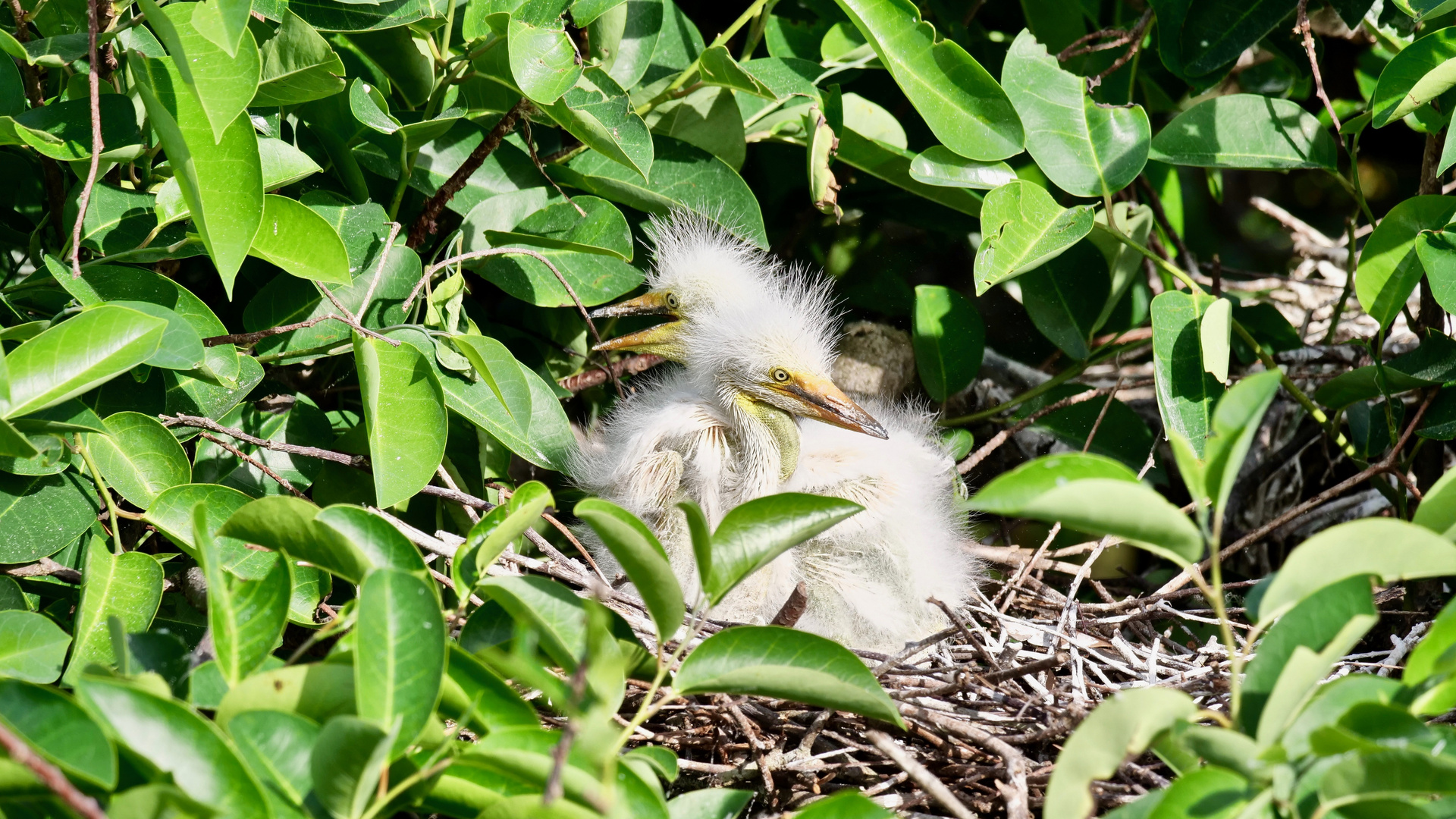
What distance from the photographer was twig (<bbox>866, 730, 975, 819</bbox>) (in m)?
0.97

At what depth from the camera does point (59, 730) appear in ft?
2.24

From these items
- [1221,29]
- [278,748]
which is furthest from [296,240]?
[1221,29]

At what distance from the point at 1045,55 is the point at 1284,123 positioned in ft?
1.24

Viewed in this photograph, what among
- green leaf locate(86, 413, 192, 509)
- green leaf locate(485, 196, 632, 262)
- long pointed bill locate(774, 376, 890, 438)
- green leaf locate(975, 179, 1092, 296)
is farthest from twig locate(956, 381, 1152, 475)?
green leaf locate(86, 413, 192, 509)

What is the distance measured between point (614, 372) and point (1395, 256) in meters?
1.19

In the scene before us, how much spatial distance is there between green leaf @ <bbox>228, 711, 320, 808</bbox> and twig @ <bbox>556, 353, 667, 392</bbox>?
3.39 ft

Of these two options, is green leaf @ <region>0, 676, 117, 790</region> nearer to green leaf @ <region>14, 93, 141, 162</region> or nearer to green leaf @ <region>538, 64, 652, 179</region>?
green leaf @ <region>14, 93, 141, 162</region>

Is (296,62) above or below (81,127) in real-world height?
above

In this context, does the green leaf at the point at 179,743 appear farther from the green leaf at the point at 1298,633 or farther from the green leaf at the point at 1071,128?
the green leaf at the point at 1071,128

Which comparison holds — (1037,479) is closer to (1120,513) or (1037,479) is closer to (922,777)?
(1120,513)

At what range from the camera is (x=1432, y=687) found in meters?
0.83

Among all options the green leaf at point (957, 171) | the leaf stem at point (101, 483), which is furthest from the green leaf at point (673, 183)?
the leaf stem at point (101, 483)

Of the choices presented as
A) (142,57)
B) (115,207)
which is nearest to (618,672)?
(142,57)

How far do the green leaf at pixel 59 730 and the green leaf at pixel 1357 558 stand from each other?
79cm
